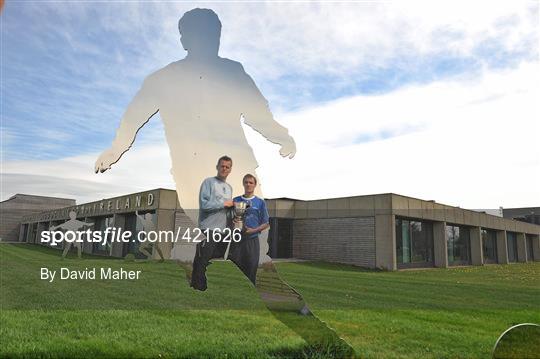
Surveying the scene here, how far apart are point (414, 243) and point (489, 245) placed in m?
17.6

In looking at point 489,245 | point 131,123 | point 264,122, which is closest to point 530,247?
point 489,245

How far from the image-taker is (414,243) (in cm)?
2619

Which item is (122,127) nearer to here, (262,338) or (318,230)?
(262,338)

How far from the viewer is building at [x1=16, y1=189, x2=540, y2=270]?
22.6m

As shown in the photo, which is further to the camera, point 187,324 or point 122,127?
point 187,324

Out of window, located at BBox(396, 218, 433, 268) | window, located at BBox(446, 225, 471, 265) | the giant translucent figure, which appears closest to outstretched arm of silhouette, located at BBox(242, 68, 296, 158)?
the giant translucent figure

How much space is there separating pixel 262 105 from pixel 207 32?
1096 millimetres

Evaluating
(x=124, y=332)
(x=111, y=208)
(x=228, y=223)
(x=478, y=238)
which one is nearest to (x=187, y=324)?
(x=124, y=332)

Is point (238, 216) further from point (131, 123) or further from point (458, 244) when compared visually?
point (458, 244)

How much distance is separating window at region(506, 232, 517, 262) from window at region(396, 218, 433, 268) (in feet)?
64.5

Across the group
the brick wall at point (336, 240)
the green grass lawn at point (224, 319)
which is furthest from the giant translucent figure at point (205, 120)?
the brick wall at point (336, 240)

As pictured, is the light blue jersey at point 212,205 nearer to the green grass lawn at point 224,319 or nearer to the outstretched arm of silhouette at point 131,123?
the outstretched arm of silhouette at point 131,123

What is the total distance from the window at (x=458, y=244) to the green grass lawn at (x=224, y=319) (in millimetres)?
18691

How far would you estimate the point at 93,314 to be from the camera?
25.1 feet
